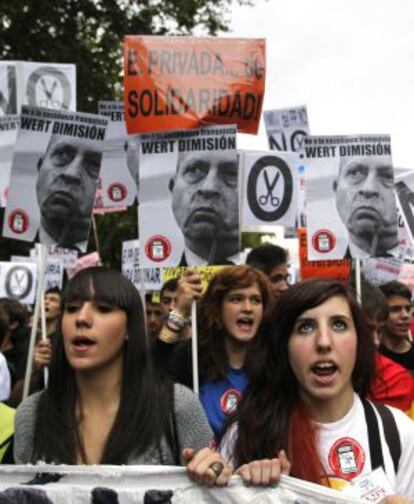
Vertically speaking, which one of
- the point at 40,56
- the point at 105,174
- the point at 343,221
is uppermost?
the point at 40,56

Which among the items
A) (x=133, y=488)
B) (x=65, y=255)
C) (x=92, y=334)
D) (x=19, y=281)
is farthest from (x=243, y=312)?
(x=65, y=255)

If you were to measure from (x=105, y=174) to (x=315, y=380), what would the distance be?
509 cm

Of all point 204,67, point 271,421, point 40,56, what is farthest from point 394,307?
point 40,56

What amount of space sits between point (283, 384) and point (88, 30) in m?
17.3

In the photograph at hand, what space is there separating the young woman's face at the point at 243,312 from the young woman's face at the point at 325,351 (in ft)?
5.73

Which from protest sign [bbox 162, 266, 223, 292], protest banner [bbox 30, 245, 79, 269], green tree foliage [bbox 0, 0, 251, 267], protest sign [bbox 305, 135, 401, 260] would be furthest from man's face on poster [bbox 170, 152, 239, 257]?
green tree foliage [bbox 0, 0, 251, 267]

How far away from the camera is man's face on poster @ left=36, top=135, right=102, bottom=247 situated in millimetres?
5852

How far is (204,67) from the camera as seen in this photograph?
5.81m

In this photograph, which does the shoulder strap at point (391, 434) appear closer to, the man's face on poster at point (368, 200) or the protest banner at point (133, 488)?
the protest banner at point (133, 488)

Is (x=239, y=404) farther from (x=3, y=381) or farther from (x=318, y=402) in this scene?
(x=3, y=381)

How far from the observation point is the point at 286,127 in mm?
9906

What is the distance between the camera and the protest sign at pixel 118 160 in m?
7.55

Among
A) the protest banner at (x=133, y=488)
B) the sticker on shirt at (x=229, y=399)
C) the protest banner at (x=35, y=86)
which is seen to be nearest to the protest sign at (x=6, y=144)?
the protest banner at (x=35, y=86)

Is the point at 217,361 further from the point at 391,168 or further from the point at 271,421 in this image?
the point at 391,168
